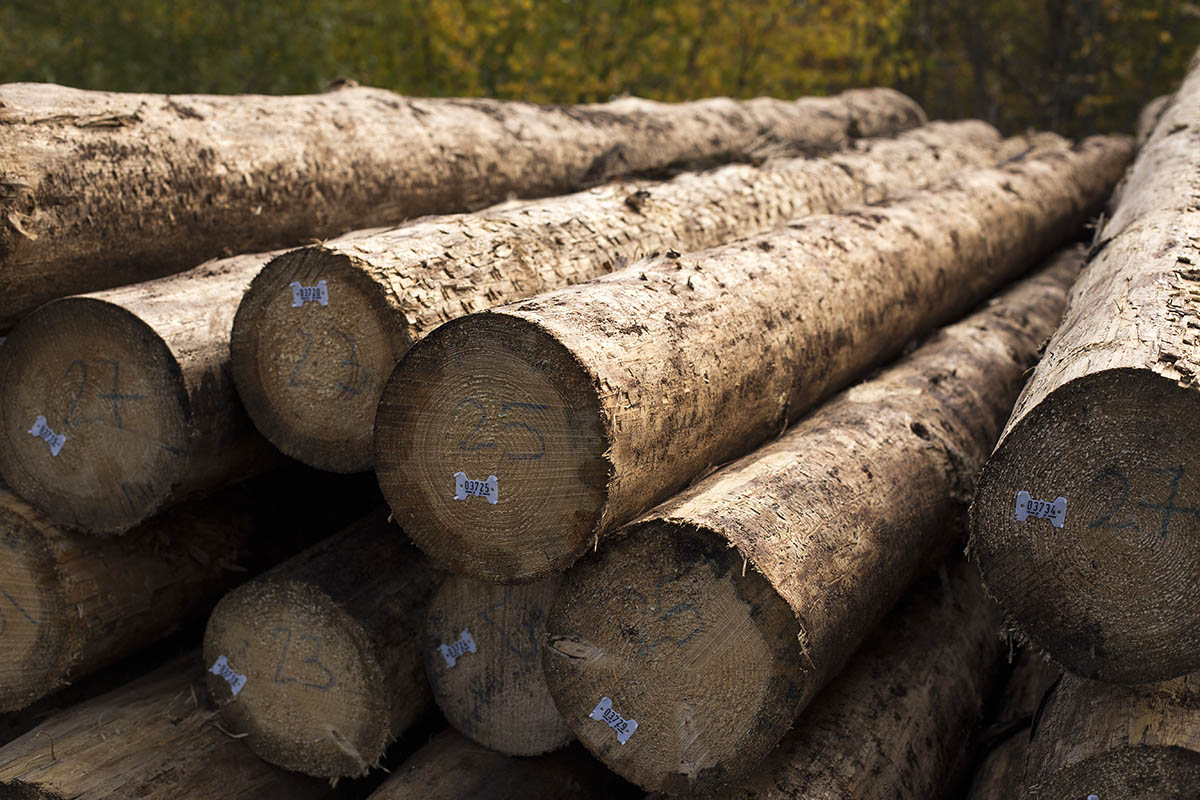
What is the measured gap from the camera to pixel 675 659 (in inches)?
88.0

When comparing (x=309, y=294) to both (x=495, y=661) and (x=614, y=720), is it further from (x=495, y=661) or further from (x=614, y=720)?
(x=614, y=720)

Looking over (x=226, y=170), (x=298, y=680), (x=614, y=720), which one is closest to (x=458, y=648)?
(x=298, y=680)

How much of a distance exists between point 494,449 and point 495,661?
31.3 inches

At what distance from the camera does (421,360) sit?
88.7 inches

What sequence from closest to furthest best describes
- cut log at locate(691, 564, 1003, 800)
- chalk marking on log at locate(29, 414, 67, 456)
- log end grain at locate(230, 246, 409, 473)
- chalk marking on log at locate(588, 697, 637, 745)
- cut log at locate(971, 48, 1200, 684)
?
cut log at locate(971, 48, 1200, 684), chalk marking on log at locate(588, 697, 637, 745), cut log at locate(691, 564, 1003, 800), log end grain at locate(230, 246, 409, 473), chalk marking on log at locate(29, 414, 67, 456)

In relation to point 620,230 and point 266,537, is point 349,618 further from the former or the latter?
point 620,230

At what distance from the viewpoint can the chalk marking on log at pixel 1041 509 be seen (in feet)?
6.76

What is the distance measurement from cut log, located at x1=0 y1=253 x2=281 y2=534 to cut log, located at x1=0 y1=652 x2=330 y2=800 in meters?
0.60

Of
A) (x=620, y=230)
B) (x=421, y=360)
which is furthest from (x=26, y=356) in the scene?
(x=620, y=230)

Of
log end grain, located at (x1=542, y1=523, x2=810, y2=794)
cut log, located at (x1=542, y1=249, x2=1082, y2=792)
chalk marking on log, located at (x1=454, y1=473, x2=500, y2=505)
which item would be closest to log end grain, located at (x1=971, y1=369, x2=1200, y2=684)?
cut log, located at (x1=542, y1=249, x2=1082, y2=792)

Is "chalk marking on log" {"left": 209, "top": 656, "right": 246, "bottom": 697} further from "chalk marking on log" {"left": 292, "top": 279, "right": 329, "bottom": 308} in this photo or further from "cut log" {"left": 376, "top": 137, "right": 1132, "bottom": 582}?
"chalk marking on log" {"left": 292, "top": 279, "right": 329, "bottom": 308}

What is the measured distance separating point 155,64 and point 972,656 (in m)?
8.82

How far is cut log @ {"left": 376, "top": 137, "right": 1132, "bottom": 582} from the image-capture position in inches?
85.2

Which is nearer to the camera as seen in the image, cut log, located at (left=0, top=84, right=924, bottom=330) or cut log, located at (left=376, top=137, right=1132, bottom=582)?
cut log, located at (left=376, top=137, right=1132, bottom=582)
